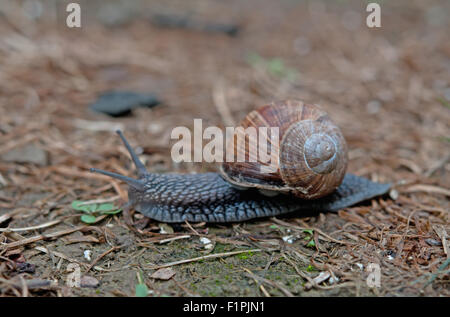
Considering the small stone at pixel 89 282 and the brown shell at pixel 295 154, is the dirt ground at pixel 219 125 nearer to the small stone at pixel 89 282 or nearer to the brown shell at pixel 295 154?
the small stone at pixel 89 282

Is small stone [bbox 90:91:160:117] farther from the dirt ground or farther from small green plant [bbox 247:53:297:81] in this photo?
small green plant [bbox 247:53:297:81]

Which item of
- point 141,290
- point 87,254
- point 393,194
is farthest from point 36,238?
point 393,194

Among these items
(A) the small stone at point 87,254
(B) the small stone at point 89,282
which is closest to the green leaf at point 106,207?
(A) the small stone at point 87,254

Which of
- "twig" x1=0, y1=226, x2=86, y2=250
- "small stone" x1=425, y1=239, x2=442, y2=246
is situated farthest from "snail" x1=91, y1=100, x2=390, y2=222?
"small stone" x1=425, y1=239, x2=442, y2=246

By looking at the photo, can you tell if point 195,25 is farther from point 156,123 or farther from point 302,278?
point 302,278

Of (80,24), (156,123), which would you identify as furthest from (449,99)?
(80,24)
